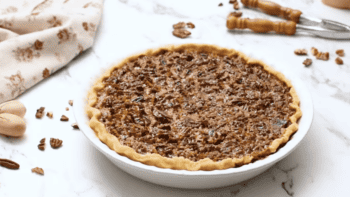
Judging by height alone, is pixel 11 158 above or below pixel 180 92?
below

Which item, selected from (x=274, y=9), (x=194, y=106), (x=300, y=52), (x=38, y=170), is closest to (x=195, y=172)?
(x=194, y=106)

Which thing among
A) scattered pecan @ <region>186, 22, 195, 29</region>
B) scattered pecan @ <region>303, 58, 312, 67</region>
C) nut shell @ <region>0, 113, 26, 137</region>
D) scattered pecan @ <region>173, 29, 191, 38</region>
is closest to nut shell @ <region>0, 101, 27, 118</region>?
nut shell @ <region>0, 113, 26, 137</region>

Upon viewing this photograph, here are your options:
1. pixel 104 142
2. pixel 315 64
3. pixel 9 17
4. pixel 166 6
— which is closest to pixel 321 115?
pixel 315 64

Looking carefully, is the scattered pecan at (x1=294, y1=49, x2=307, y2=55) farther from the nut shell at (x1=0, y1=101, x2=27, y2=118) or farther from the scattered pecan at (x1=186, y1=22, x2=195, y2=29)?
the nut shell at (x1=0, y1=101, x2=27, y2=118)

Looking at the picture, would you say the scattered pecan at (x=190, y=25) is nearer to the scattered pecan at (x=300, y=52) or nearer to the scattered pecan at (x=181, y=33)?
the scattered pecan at (x=181, y=33)

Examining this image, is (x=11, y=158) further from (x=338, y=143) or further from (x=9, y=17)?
(x=338, y=143)

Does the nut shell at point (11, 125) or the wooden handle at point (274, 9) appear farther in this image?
the wooden handle at point (274, 9)

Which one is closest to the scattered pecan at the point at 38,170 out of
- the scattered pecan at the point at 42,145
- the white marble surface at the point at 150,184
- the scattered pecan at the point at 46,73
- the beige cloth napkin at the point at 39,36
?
the white marble surface at the point at 150,184
